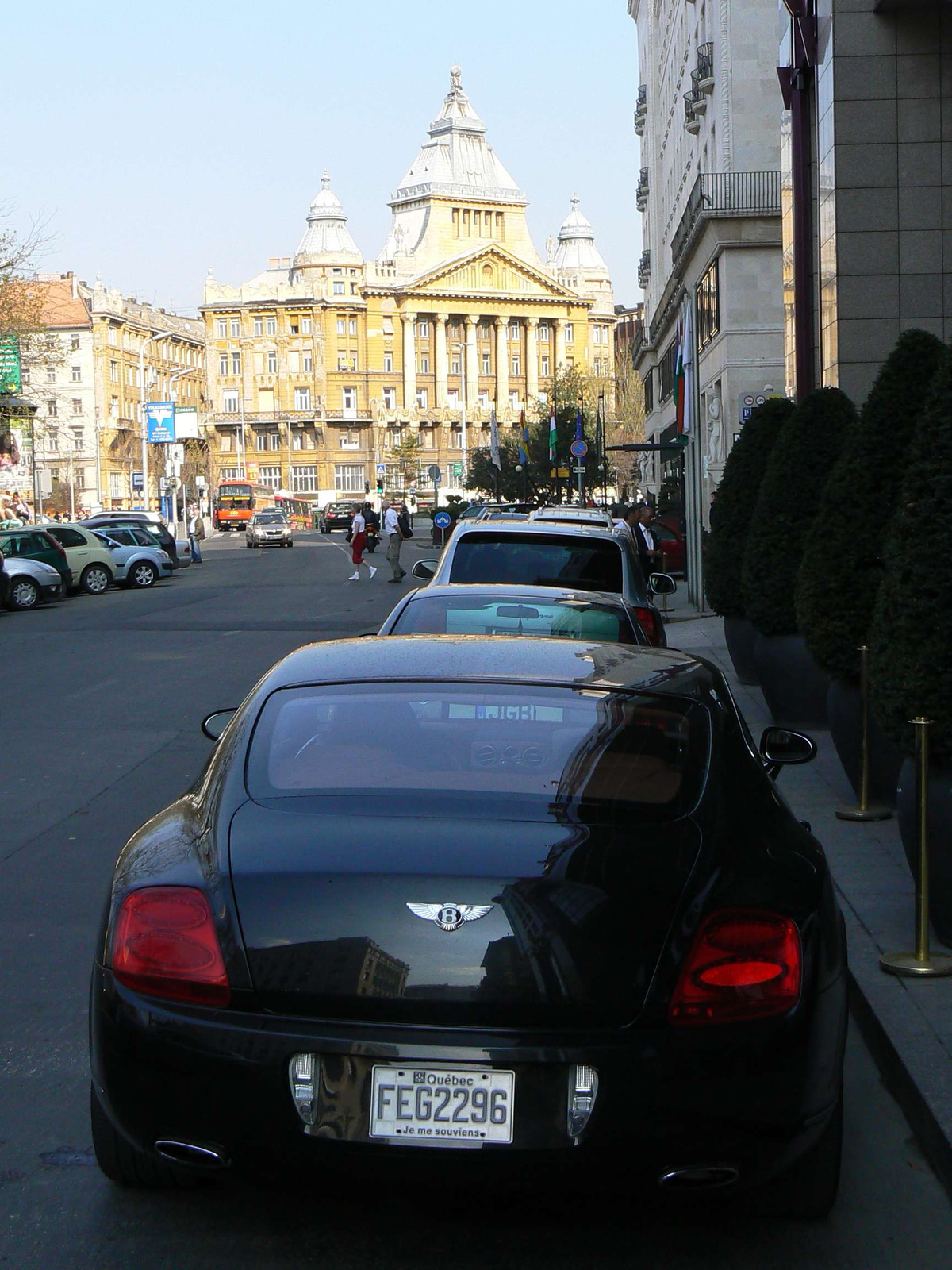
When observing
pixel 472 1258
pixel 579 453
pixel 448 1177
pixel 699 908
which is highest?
pixel 579 453

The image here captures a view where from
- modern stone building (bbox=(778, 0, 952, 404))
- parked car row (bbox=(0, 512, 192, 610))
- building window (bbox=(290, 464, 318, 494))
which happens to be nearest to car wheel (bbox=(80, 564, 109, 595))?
parked car row (bbox=(0, 512, 192, 610))

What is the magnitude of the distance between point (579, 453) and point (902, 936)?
126 ft

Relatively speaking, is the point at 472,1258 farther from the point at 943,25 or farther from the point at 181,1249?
the point at 943,25

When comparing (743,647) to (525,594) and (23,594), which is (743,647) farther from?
(23,594)

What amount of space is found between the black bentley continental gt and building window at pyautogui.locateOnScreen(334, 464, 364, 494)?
140248mm

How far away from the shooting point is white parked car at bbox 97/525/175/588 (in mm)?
40344

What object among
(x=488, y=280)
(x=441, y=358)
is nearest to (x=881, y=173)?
(x=441, y=358)

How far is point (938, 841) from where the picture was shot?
19.1 feet

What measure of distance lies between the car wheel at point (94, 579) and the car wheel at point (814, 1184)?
116 feet

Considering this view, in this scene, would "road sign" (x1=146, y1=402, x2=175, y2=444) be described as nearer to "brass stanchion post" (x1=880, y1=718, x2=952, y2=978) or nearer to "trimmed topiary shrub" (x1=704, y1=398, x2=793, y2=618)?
"trimmed topiary shrub" (x1=704, y1=398, x2=793, y2=618)

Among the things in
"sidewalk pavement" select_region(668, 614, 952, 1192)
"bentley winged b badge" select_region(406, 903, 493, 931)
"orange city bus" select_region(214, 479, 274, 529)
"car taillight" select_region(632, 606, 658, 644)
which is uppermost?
"orange city bus" select_region(214, 479, 274, 529)

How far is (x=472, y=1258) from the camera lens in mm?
3674

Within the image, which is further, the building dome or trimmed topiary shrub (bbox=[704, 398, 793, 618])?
the building dome

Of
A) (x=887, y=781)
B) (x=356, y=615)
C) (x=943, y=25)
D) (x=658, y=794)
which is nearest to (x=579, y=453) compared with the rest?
(x=356, y=615)
